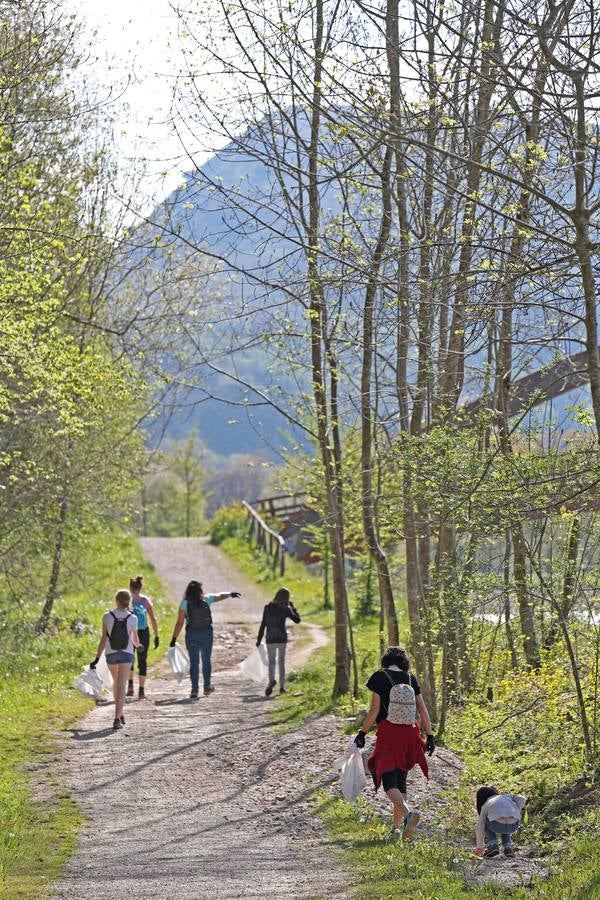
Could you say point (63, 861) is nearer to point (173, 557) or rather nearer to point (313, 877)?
point (313, 877)

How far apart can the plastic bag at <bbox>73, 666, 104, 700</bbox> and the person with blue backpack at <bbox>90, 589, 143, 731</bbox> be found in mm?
690

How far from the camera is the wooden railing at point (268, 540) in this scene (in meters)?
37.4

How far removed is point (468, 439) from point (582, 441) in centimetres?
136

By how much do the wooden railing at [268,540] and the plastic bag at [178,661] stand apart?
57.6 feet

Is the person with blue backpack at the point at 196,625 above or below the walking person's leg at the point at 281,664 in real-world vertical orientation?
above

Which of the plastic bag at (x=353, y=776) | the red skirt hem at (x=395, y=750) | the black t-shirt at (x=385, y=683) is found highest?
the black t-shirt at (x=385, y=683)

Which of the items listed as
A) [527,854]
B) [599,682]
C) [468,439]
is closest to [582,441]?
[468,439]

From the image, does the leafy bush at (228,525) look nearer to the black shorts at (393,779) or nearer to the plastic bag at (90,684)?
the plastic bag at (90,684)

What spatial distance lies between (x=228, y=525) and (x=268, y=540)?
797 cm

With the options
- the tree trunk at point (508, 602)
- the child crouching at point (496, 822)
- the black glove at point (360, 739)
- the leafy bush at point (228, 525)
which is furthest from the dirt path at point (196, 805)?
the leafy bush at point (228, 525)

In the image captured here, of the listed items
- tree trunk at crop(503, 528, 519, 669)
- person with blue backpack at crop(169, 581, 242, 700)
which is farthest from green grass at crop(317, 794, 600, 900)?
person with blue backpack at crop(169, 581, 242, 700)

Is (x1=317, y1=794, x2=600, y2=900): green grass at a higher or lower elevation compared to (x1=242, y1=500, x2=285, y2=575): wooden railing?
lower

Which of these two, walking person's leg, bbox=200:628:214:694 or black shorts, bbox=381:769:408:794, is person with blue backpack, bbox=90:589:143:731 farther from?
black shorts, bbox=381:769:408:794

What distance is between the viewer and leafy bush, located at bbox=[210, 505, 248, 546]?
1855 inches
